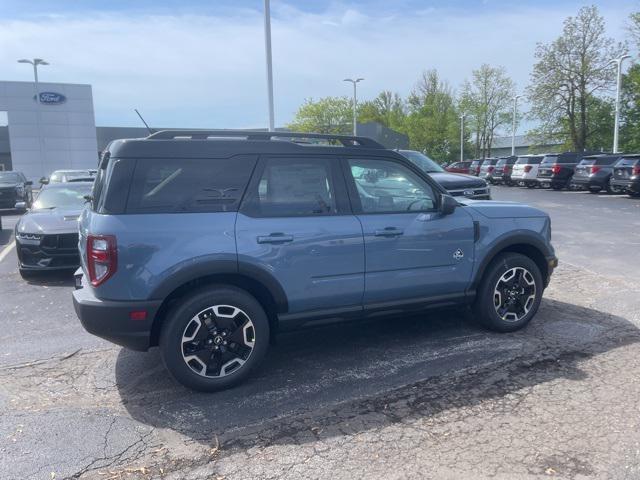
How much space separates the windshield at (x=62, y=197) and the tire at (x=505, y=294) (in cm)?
696

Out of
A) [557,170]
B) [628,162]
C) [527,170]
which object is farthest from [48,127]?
[628,162]

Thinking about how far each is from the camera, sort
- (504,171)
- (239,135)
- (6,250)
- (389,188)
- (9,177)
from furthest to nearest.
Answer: (504,171) → (9,177) → (6,250) → (389,188) → (239,135)

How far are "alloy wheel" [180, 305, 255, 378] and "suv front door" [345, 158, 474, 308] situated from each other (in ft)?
3.58

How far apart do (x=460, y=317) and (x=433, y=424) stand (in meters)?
2.42

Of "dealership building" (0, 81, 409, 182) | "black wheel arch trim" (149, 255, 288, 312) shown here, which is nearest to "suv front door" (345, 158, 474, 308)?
"black wheel arch trim" (149, 255, 288, 312)

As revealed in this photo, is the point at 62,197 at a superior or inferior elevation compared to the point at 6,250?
superior

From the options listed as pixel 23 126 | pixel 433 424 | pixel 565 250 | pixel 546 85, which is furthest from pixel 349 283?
pixel 23 126

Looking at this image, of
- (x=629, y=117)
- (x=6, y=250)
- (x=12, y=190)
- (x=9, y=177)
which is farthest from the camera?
(x=629, y=117)

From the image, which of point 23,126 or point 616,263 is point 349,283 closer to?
point 616,263

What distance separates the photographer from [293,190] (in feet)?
14.2

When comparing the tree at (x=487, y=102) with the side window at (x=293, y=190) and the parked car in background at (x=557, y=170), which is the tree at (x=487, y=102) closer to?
the parked car in background at (x=557, y=170)

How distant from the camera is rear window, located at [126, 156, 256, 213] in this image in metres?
3.87

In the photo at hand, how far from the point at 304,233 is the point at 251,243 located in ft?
1.43

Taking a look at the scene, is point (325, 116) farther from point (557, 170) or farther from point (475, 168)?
point (557, 170)
